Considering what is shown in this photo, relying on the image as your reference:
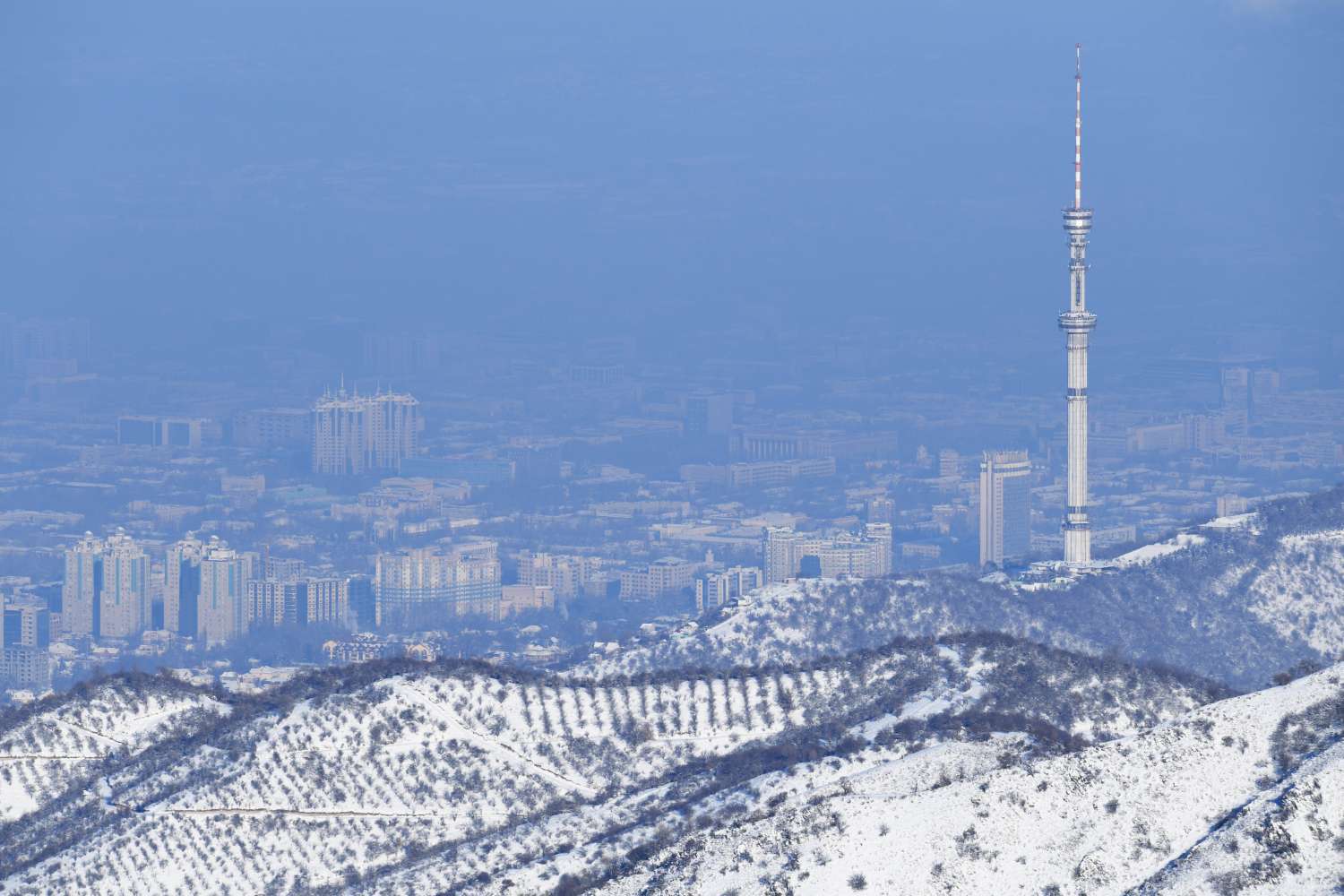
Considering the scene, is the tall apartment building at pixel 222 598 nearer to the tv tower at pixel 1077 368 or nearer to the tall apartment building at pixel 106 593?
the tall apartment building at pixel 106 593

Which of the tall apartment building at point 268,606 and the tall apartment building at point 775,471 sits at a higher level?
the tall apartment building at point 775,471

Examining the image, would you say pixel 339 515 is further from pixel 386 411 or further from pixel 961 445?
pixel 961 445

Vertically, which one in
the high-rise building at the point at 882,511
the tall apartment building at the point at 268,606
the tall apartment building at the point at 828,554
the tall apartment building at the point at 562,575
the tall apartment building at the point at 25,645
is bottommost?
the tall apartment building at the point at 25,645

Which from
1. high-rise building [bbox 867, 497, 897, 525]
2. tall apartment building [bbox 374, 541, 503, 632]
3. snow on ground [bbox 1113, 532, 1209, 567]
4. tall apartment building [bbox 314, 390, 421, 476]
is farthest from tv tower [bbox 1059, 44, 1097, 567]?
tall apartment building [bbox 314, 390, 421, 476]

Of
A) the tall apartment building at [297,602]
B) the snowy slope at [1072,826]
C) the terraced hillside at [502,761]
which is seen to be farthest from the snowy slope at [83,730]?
the tall apartment building at [297,602]

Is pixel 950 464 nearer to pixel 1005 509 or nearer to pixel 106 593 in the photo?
A: pixel 1005 509

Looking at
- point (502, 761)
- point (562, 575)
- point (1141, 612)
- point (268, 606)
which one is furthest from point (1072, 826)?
point (562, 575)
